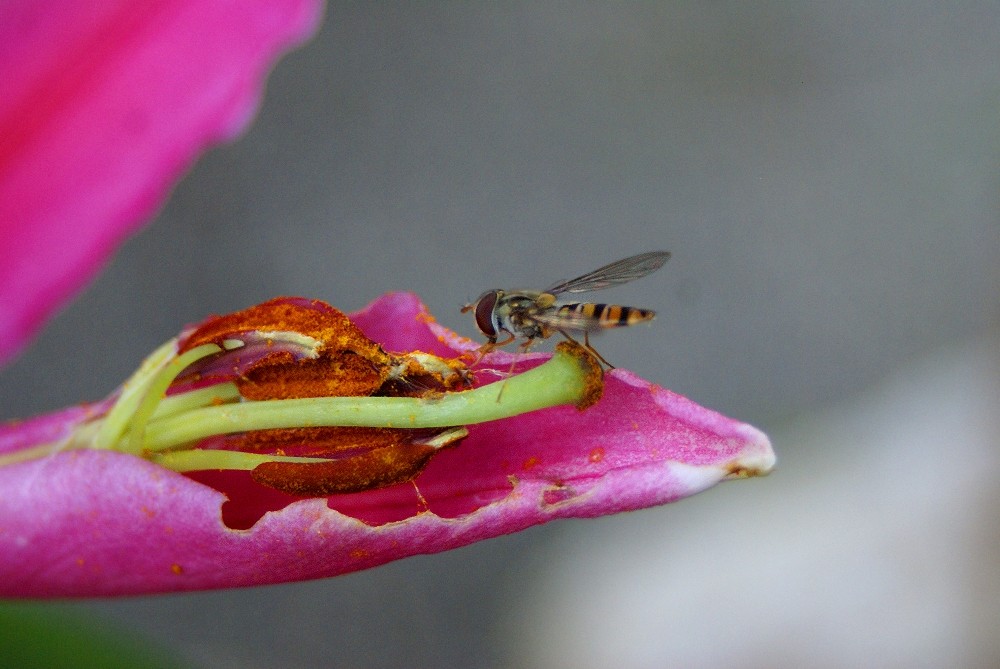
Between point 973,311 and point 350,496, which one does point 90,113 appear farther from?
point 973,311

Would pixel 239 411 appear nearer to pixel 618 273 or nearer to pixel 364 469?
pixel 364 469

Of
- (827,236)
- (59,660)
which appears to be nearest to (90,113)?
(59,660)

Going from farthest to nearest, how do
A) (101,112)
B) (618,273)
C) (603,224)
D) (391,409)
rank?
(603,224) < (618,273) < (391,409) < (101,112)

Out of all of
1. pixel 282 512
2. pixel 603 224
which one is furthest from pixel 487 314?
pixel 603 224

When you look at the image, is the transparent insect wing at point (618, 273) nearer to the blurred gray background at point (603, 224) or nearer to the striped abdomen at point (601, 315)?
the striped abdomen at point (601, 315)

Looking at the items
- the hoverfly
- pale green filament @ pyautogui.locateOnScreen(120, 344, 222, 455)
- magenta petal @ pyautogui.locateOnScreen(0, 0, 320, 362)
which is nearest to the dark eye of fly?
the hoverfly

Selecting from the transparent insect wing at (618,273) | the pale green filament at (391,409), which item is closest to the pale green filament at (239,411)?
the pale green filament at (391,409)

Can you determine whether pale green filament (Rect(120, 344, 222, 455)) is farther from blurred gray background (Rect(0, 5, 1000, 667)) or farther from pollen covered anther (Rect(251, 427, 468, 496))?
blurred gray background (Rect(0, 5, 1000, 667))
